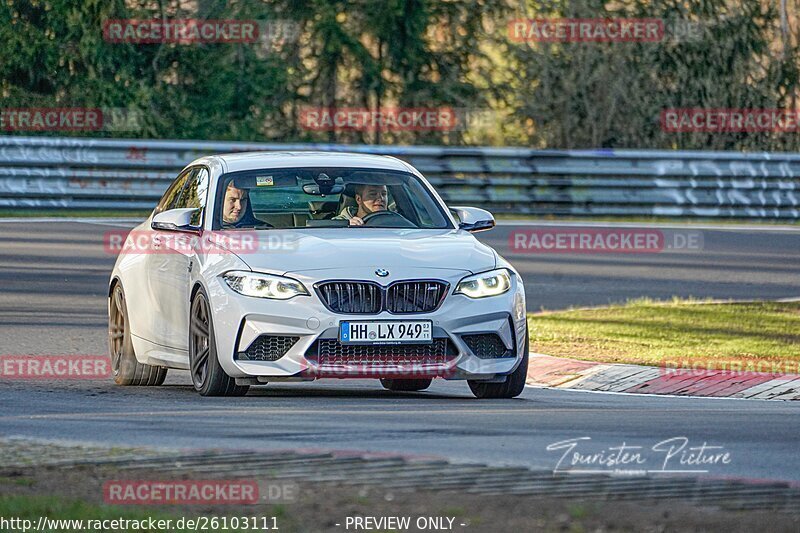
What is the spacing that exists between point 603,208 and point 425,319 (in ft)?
63.5

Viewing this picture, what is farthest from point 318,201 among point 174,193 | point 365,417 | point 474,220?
point 365,417

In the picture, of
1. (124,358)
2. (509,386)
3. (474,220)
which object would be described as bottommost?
(124,358)

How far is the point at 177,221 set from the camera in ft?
37.6

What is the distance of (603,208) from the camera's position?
29.6 meters

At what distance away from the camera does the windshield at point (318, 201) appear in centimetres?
1154

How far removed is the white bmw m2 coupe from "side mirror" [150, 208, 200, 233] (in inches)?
0.5

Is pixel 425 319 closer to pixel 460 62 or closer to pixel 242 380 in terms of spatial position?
pixel 242 380

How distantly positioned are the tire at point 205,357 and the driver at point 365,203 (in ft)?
3.98

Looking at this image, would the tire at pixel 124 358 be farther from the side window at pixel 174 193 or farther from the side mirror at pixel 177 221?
the side mirror at pixel 177 221

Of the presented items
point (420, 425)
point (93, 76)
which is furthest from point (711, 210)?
point (420, 425)

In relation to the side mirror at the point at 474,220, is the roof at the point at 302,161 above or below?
above

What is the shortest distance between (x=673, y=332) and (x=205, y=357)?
643cm

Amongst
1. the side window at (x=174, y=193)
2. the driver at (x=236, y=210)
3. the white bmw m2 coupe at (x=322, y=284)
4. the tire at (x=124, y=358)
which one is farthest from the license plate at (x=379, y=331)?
the side window at (x=174, y=193)

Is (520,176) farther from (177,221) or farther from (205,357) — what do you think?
(205,357)
